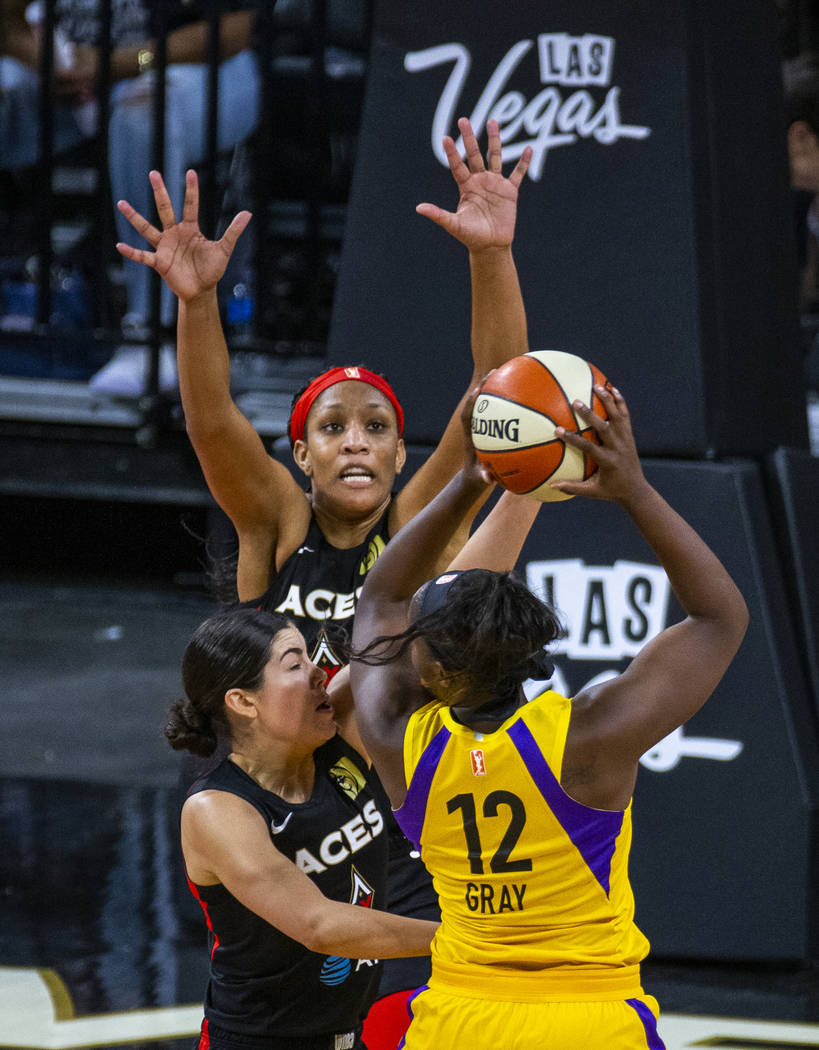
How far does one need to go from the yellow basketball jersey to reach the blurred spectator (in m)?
6.73

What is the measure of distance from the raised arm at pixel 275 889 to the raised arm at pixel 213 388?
854 mm

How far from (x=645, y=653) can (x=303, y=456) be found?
1.22m

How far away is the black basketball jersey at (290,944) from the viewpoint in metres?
2.58

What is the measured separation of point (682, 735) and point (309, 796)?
7.04 ft

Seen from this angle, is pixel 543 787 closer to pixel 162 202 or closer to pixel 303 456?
pixel 303 456

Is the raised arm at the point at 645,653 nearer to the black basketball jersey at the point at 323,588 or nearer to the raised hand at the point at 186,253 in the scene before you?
the black basketball jersey at the point at 323,588

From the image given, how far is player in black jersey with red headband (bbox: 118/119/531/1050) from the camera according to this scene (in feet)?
10.1

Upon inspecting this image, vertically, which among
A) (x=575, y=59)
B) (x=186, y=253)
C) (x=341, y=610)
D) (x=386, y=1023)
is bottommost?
(x=386, y=1023)

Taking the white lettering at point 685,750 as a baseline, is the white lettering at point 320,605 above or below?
above

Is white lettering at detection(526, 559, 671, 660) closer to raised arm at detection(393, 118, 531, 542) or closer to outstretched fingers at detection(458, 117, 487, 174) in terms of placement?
raised arm at detection(393, 118, 531, 542)

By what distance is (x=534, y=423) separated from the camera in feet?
8.13

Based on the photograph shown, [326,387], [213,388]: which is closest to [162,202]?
[213,388]

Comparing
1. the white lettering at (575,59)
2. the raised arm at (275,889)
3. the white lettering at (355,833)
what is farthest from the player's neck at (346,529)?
the white lettering at (575,59)

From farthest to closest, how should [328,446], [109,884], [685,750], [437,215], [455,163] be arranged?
[109,884] < [685,750] < [328,446] < [455,163] < [437,215]
